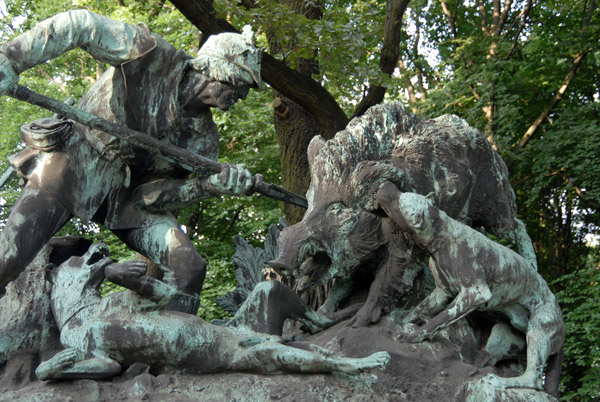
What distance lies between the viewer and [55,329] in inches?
155

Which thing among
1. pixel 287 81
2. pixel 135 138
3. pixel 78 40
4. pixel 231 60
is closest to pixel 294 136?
pixel 287 81

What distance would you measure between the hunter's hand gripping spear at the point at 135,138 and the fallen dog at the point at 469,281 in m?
0.95

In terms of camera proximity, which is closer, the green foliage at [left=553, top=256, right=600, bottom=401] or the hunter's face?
the hunter's face

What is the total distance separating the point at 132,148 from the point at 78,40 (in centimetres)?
68

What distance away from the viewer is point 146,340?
Result: 352 cm

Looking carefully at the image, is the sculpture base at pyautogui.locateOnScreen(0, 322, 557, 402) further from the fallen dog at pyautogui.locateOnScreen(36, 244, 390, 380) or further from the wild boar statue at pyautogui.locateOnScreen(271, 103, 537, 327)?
the wild boar statue at pyautogui.locateOnScreen(271, 103, 537, 327)

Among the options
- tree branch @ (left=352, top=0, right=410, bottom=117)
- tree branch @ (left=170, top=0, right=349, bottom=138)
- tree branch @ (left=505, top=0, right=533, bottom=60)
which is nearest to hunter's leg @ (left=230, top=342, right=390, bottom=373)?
tree branch @ (left=170, top=0, right=349, bottom=138)

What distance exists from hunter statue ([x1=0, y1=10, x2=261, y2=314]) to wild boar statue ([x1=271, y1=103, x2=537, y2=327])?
22.6 inches

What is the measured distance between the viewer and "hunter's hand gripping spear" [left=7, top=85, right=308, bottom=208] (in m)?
3.90

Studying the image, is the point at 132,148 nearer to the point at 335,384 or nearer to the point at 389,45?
the point at 335,384

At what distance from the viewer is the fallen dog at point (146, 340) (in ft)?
11.5

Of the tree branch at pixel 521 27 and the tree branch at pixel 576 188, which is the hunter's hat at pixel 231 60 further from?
the tree branch at pixel 521 27

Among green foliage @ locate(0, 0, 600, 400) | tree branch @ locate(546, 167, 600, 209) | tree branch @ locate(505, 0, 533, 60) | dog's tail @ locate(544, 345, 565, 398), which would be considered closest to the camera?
dog's tail @ locate(544, 345, 565, 398)

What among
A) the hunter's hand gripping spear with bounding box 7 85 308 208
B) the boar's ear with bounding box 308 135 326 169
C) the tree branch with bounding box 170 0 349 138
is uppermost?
the tree branch with bounding box 170 0 349 138
